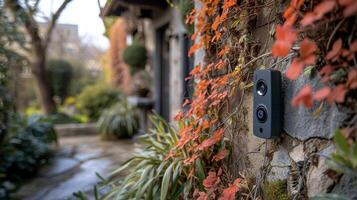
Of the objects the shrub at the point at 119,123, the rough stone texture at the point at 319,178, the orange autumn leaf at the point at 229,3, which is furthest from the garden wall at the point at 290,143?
the shrub at the point at 119,123

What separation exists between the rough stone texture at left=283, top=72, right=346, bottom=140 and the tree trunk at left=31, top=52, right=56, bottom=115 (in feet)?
19.5

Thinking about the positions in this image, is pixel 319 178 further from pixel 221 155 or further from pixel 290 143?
pixel 221 155

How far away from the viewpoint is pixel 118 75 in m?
8.48

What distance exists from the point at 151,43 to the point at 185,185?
4483mm

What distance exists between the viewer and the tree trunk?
20.5 feet

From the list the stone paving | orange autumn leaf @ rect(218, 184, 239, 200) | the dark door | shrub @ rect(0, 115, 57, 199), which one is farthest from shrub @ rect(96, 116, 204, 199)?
the dark door

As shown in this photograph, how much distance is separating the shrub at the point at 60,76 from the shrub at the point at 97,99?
5.81 feet

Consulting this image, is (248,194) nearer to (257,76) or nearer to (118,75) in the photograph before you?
(257,76)

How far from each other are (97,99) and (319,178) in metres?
6.43

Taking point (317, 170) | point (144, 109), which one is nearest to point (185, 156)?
point (317, 170)

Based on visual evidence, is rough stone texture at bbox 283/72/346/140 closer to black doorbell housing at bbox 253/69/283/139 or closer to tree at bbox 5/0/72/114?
black doorbell housing at bbox 253/69/283/139

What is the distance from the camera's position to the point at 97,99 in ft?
23.0

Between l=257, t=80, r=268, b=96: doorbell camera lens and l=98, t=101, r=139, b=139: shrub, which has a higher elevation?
l=257, t=80, r=268, b=96: doorbell camera lens

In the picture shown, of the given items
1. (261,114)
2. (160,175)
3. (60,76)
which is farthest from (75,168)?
(60,76)
